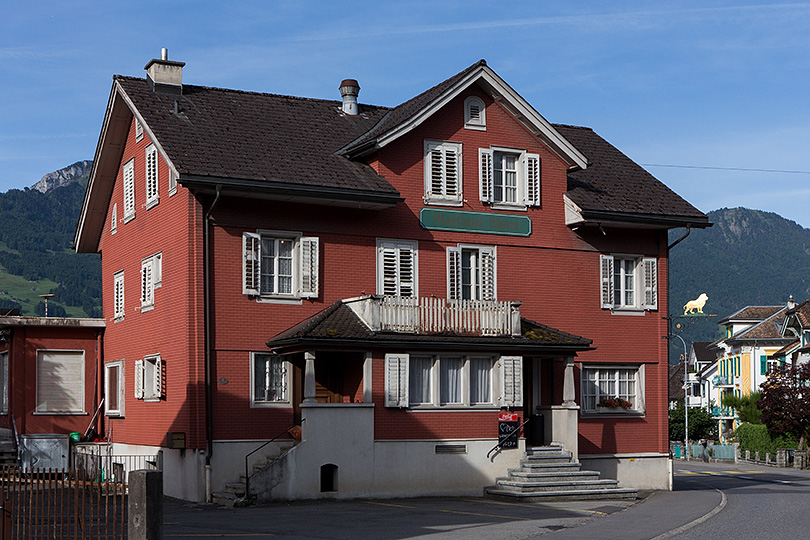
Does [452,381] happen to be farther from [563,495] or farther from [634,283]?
[634,283]

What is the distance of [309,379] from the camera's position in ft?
89.7

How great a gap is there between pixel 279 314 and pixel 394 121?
633cm

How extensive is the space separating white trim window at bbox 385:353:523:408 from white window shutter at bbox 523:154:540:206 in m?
4.98

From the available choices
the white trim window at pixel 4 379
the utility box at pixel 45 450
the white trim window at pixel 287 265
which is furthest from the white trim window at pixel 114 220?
the white trim window at pixel 287 265

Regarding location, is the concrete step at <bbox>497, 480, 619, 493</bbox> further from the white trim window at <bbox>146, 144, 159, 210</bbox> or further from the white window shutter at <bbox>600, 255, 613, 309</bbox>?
the white trim window at <bbox>146, 144, 159, 210</bbox>

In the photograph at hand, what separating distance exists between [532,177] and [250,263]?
863 centimetres

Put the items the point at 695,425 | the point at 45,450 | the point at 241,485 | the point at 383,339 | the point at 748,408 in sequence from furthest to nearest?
the point at 695,425, the point at 748,408, the point at 45,450, the point at 383,339, the point at 241,485

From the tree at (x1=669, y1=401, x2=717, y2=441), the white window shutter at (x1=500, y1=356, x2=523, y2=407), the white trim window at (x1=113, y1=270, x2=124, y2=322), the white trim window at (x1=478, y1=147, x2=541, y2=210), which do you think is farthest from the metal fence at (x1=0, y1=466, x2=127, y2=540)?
the tree at (x1=669, y1=401, x2=717, y2=441)

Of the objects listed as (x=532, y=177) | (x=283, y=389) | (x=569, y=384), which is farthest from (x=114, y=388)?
(x=532, y=177)

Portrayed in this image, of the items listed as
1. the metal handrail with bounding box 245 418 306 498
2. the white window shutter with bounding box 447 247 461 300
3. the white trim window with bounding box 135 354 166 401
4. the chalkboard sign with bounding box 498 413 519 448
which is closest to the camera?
the metal handrail with bounding box 245 418 306 498

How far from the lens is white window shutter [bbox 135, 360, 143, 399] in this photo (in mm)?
32000

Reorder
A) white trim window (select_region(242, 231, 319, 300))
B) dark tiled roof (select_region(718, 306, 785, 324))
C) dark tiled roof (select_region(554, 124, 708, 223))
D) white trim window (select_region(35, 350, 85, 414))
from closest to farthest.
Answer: white trim window (select_region(242, 231, 319, 300)) → dark tiled roof (select_region(554, 124, 708, 223)) → white trim window (select_region(35, 350, 85, 414)) → dark tiled roof (select_region(718, 306, 785, 324))

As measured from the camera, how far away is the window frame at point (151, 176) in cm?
3152

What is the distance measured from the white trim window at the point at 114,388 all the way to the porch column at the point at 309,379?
350 inches
